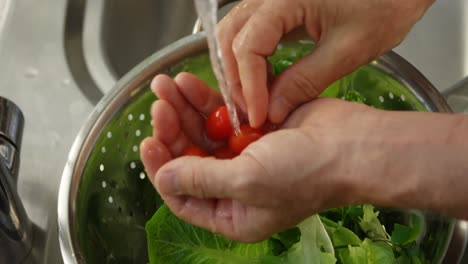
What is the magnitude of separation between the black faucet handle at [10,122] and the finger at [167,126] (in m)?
0.18

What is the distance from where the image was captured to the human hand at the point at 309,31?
2.22 ft

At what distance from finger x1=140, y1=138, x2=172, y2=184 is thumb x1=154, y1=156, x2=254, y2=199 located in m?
0.07

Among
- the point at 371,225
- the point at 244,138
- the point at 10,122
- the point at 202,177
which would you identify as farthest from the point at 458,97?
the point at 10,122

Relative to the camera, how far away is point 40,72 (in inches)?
37.9

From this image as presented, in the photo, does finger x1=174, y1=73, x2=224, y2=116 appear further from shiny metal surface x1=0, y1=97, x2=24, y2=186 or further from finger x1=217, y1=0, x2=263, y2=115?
shiny metal surface x1=0, y1=97, x2=24, y2=186

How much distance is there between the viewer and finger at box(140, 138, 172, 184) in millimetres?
667

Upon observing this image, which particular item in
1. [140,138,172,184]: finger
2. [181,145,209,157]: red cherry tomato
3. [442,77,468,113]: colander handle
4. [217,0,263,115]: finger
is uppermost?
[217,0,263,115]: finger

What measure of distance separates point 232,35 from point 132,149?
189 mm

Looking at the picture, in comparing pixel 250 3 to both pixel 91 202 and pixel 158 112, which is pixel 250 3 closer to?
pixel 158 112

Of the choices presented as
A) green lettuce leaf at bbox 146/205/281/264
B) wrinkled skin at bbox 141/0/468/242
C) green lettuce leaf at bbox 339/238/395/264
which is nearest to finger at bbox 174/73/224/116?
wrinkled skin at bbox 141/0/468/242

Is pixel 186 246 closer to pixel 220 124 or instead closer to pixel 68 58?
pixel 220 124

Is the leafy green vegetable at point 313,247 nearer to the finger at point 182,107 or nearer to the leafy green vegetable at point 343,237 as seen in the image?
the leafy green vegetable at point 343,237

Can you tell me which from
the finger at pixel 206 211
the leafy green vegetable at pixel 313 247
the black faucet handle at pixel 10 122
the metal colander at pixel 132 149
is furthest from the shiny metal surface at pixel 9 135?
the leafy green vegetable at pixel 313 247

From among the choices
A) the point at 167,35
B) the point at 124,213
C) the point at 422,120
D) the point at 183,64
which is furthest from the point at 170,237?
the point at 167,35
